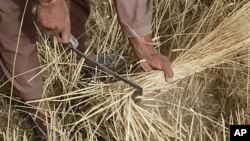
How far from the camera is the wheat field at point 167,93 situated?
1.46m

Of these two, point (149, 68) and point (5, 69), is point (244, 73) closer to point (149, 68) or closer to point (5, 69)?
point (149, 68)

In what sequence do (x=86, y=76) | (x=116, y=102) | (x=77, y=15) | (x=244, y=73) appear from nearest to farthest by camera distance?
(x=116, y=102)
(x=244, y=73)
(x=86, y=76)
(x=77, y=15)

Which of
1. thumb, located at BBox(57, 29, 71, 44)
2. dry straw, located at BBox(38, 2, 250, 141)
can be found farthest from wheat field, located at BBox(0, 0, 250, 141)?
thumb, located at BBox(57, 29, 71, 44)

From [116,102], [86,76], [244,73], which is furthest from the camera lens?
[86,76]

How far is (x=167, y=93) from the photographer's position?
1.55 metres

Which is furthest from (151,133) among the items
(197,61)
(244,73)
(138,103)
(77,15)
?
(77,15)

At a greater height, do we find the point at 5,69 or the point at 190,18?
the point at 190,18

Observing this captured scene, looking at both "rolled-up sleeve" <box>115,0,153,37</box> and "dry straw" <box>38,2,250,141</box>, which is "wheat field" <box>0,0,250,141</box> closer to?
"dry straw" <box>38,2,250,141</box>

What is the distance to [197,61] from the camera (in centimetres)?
153

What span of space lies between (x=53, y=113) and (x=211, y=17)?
2.25ft

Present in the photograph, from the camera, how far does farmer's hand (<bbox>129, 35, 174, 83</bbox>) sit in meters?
1.43

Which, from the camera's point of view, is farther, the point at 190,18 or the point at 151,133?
the point at 190,18

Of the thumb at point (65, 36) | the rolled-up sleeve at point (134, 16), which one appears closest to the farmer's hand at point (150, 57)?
the rolled-up sleeve at point (134, 16)

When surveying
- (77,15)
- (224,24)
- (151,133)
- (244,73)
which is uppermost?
(77,15)
